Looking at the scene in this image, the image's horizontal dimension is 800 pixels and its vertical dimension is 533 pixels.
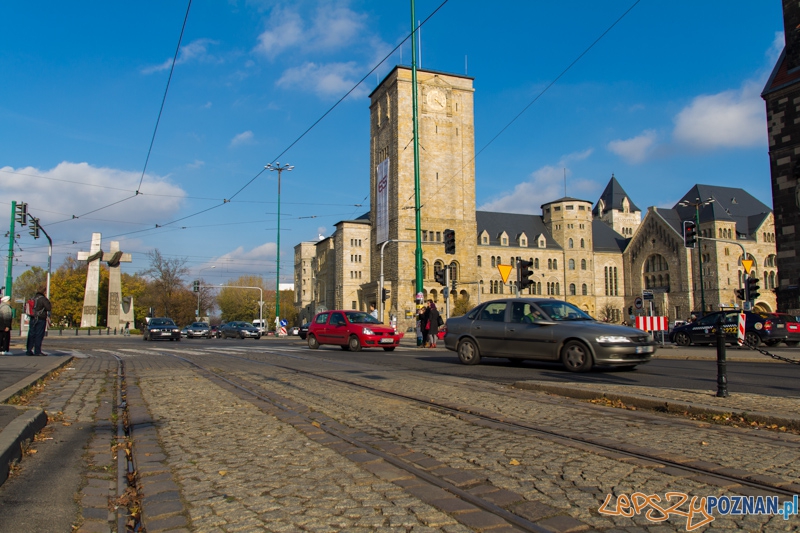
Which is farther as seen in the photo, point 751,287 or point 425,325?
point 751,287

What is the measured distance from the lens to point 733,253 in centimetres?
7906

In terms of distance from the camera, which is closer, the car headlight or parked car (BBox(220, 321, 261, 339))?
the car headlight

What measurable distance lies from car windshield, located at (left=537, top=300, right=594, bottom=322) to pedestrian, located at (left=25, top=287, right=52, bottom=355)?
11.9 metres

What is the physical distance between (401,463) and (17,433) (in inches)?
123

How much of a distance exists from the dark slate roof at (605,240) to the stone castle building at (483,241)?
0.65 ft

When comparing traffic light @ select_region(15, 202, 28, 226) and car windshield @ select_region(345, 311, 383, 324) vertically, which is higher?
traffic light @ select_region(15, 202, 28, 226)

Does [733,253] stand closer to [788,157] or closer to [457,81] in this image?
[457,81]

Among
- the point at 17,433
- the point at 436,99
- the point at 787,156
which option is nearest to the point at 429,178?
the point at 436,99

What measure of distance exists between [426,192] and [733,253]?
1599 inches

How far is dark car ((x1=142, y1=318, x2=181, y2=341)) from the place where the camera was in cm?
3861

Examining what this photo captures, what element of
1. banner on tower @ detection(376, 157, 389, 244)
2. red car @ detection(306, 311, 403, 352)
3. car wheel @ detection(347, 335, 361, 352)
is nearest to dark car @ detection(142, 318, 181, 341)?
red car @ detection(306, 311, 403, 352)

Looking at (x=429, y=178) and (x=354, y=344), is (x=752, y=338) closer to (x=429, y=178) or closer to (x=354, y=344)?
(x=354, y=344)

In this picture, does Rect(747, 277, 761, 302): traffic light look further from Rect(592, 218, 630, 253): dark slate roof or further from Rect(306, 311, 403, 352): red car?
Rect(592, 218, 630, 253): dark slate roof

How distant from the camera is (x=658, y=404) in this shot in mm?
7152
